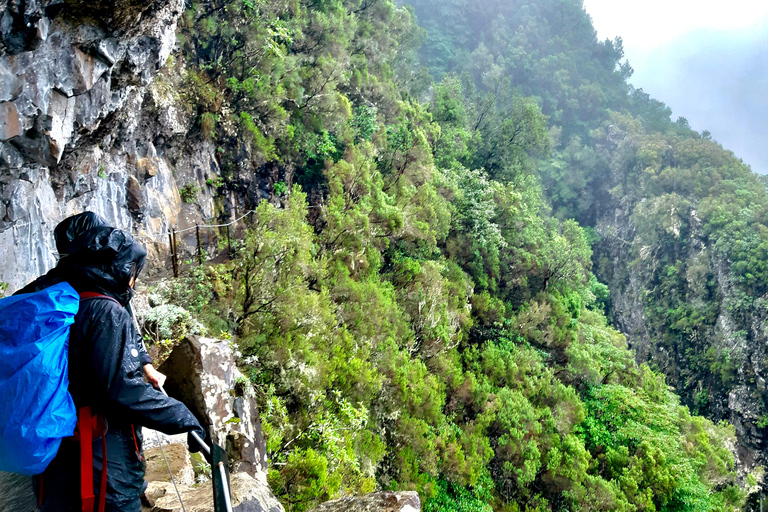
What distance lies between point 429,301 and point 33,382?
1264 centimetres

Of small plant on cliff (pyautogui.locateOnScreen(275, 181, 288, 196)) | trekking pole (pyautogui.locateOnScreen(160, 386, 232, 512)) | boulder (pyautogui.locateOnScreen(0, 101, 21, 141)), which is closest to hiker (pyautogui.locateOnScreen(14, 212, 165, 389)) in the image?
trekking pole (pyautogui.locateOnScreen(160, 386, 232, 512))

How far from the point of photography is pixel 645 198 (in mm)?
35219

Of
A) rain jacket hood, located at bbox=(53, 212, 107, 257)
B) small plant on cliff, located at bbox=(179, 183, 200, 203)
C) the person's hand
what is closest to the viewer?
rain jacket hood, located at bbox=(53, 212, 107, 257)

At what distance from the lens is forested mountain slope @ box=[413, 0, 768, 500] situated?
2439 centimetres

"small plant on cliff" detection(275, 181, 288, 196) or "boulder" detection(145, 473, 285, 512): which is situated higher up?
"small plant on cliff" detection(275, 181, 288, 196)

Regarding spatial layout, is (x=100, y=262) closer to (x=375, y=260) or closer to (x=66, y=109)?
(x=66, y=109)

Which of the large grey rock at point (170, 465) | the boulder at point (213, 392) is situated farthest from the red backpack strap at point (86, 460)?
the boulder at point (213, 392)

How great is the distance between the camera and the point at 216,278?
848 cm

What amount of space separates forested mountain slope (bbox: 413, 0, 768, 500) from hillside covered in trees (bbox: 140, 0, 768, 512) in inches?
7.9

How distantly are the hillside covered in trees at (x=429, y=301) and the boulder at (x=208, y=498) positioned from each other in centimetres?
276

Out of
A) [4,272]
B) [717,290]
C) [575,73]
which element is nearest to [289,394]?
[4,272]

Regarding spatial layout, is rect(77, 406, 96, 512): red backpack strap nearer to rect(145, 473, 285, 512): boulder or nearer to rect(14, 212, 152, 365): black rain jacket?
rect(14, 212, 152, 365): black rain jacket

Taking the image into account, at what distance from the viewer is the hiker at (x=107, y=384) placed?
1.70 metres

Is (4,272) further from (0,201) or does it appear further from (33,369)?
(33,369)
